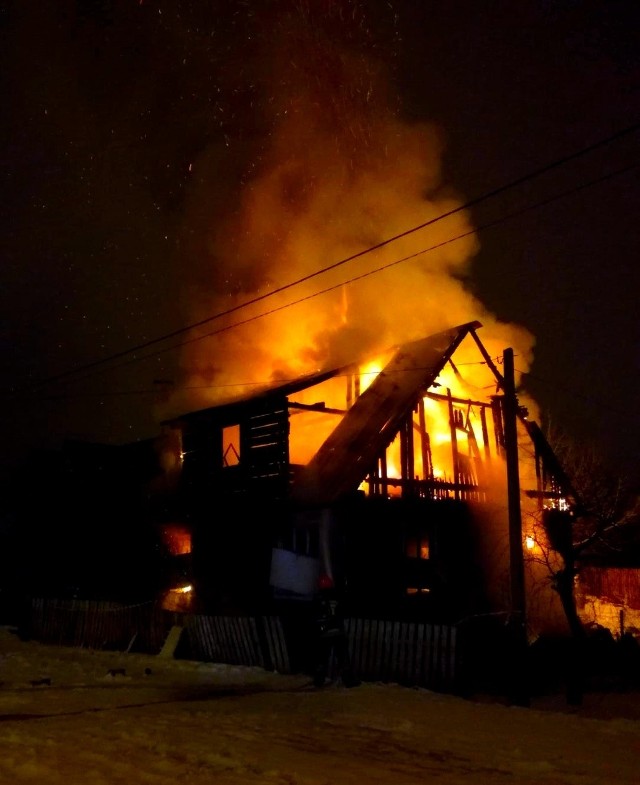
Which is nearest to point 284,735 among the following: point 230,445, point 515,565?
point 515,565

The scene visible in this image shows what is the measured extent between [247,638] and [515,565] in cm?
569

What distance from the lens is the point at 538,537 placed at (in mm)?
22359

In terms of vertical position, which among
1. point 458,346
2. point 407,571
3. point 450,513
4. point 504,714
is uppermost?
point 458,346

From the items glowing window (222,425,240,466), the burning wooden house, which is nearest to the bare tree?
the burning wooden house

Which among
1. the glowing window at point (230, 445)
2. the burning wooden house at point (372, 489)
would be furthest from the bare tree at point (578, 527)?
the glowing window at point (230, 445)

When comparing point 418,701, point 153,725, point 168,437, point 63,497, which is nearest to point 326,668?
point 418,701

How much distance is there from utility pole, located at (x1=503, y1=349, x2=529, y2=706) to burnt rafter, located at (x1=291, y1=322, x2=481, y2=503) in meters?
4.86

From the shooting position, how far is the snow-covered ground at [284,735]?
661 cm

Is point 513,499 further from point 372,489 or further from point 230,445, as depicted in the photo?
point 230,445

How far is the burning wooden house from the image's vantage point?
19031 millimetres

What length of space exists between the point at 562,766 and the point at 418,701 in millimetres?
4431

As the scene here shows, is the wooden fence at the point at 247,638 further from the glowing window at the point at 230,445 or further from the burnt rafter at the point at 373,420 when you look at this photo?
the glowing window at the point at 230,445

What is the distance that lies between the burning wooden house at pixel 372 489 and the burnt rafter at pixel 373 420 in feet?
0.14

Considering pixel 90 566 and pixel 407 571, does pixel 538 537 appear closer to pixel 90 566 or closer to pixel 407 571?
pixel 407 571
